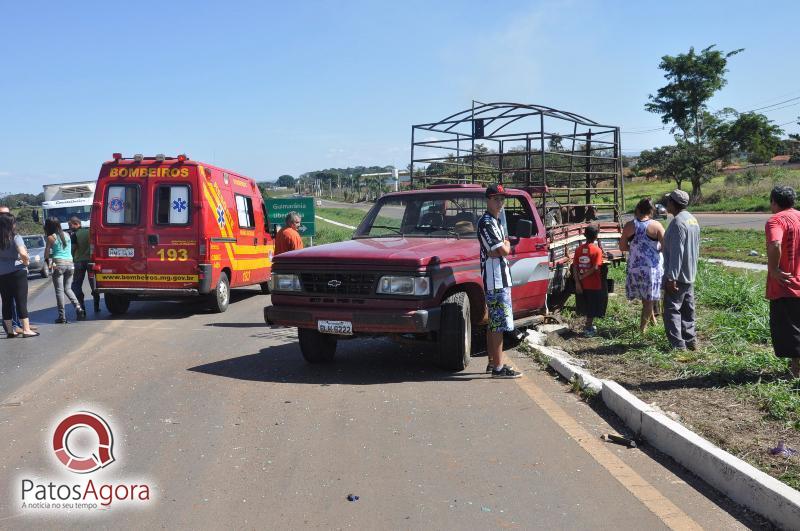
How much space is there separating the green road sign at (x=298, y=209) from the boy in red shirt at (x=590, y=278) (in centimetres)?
1508

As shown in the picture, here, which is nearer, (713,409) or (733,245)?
(713,409)

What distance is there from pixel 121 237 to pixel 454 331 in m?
7.13

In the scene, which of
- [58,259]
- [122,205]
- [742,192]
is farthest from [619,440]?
[742,192]

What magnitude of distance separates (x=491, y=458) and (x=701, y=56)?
4863 centimetres

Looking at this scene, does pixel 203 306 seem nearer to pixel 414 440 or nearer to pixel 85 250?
pixel 85 250

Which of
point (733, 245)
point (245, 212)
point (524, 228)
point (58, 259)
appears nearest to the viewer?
point (524, 228)

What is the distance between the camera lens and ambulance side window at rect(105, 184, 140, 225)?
458 inches

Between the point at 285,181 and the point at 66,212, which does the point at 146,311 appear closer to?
the point at 66,212

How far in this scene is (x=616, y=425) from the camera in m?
5.49

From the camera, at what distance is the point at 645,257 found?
8477mm

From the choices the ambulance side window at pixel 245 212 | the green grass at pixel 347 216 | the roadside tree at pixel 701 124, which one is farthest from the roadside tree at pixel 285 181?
the ambulance side window at pixel 245 212

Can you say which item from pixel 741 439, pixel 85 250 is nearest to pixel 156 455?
pixel 741 439

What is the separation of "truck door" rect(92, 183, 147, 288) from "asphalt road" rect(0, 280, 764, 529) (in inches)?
127

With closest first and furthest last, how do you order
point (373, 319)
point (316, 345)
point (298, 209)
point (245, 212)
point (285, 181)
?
point (373, 319) → point (316, 345) → point (245, 212) → point (298, 209) → point (285, 181)
